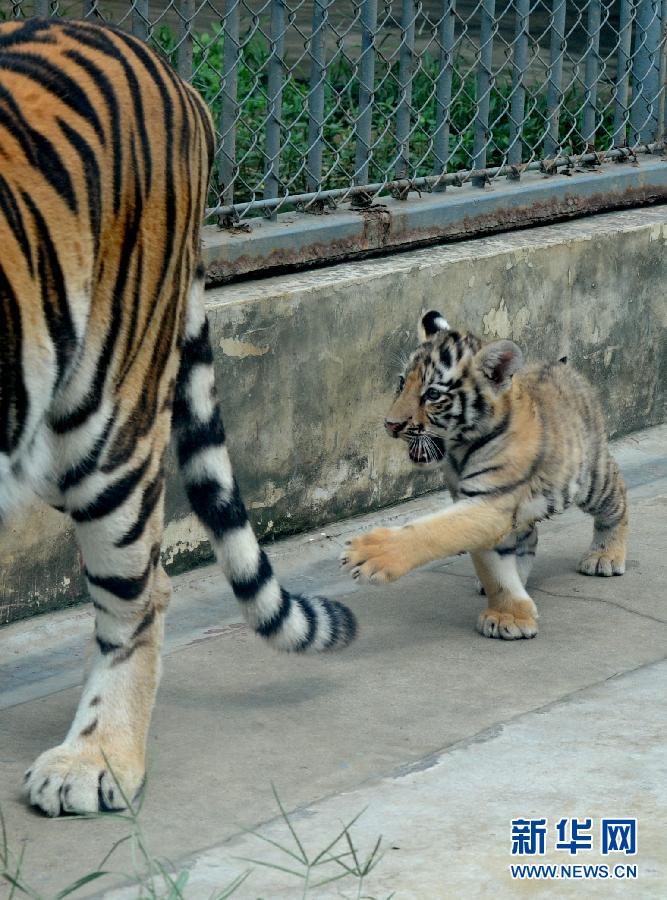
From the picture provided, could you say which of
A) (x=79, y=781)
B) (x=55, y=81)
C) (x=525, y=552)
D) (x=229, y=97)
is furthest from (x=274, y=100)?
(x=79, y=781)

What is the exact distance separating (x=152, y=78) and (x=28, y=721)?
5.66 ft

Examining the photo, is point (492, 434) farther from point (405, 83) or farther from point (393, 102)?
point (393, 102)

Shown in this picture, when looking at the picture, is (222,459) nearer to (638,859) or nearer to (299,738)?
(299,738)

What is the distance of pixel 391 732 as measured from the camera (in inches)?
160

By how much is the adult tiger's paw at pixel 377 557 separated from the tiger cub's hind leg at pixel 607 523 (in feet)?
2.95

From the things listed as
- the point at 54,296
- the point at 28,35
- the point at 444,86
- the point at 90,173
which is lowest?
the point at 54,296

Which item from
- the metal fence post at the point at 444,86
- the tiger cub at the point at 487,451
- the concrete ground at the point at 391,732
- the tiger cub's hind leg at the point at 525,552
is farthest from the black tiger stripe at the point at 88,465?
the metal fence post at the point at 444,86

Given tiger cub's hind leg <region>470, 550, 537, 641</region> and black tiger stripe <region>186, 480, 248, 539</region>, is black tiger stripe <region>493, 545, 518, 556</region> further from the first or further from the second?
black tiger stripe <region>186, 480, 248, 539</region>

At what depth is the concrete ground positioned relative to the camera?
334 centimetres

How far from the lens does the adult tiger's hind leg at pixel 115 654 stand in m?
3.60

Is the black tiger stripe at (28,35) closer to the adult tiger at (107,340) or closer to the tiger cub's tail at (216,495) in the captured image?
the adult tiger at (107,340)

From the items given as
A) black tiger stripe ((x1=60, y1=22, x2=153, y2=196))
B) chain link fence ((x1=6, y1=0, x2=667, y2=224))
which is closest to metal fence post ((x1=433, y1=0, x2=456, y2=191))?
chain link fence ((x1=6, y1=0, x2=667, y2=224))

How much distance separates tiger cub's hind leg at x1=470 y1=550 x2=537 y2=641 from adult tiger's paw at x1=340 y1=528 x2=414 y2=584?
35cm

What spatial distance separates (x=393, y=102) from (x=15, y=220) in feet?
16.1
